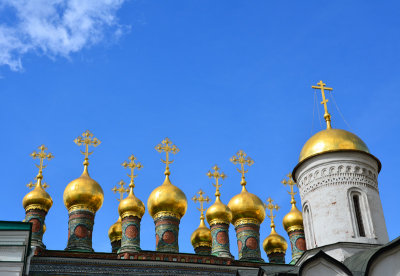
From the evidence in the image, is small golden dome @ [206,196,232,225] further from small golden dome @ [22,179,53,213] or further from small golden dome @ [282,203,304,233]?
small golden dome @ [22,179,53,213]

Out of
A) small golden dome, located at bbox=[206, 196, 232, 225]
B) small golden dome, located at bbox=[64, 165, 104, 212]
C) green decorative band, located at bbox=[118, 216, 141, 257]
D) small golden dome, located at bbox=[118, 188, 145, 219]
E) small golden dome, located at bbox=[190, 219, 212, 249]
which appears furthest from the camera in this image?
small golden dome, located at bbox=[190, 219, 212, 249]

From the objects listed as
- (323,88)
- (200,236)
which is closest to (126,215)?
(200,236)

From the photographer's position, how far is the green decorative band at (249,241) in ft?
59.2

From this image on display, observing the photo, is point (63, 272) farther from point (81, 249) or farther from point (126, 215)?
point (126, 215)

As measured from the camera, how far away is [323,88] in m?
14.6

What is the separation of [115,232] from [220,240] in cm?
372

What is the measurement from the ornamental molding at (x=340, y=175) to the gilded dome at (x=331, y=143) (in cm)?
28

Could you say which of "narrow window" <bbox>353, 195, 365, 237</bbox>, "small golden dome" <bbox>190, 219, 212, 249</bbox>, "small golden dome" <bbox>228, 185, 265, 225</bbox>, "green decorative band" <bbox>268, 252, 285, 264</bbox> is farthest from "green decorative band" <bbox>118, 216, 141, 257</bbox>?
"narrow window" <bbox>353, 195, 365, 237</bbox>

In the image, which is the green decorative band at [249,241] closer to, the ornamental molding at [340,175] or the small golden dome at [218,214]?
the small golden dome at [218,214]

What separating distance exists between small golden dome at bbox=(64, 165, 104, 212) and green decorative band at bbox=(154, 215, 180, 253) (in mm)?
1666

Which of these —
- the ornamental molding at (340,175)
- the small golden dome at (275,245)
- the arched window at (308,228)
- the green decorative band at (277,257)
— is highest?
the small golden dome at (275,245)

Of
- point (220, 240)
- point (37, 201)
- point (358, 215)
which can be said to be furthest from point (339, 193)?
point (37, 201)

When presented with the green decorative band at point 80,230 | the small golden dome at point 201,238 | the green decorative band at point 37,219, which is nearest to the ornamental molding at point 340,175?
the green decorative band at point 80,230

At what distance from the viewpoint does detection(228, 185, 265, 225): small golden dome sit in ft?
Answer: 61.9
